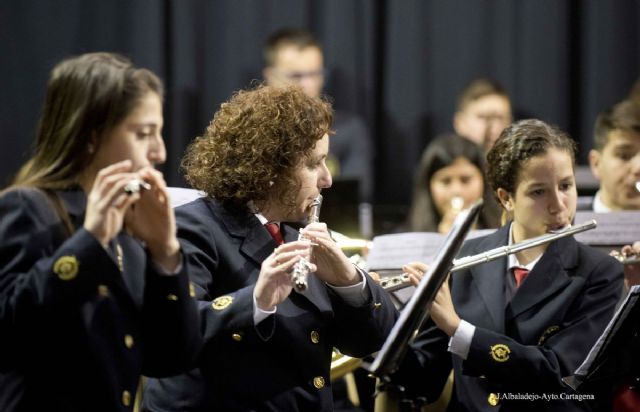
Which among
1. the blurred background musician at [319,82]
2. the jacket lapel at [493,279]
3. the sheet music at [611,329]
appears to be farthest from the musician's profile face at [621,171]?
the blurred background musician at [319,82]

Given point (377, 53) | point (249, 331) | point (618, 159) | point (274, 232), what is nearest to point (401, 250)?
point (274, 232)

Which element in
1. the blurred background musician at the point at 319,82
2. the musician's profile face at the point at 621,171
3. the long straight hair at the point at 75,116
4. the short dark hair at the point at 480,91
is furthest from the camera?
the short dark hair at the point at 480,91

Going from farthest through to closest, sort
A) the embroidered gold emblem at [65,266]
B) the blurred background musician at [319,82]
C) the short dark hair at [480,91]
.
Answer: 1. the short dark hair at [480,91]
2. the blurred background musician at [319,82]
3. the embroidered gold emblem at [65,266]

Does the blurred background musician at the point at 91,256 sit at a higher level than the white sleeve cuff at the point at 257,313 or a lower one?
higher

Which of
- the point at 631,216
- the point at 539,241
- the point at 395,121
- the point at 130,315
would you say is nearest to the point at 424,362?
the point at 539,241

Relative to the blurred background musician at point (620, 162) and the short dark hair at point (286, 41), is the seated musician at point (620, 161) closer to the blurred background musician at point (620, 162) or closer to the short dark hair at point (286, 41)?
the blurred background musician at point (620, 162)

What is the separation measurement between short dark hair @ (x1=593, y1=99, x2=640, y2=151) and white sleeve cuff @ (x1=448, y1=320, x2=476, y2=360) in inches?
55.9

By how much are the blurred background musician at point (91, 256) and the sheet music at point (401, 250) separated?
106 centimetres

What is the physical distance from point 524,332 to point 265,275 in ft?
2.97

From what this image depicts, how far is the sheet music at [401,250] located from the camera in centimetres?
311

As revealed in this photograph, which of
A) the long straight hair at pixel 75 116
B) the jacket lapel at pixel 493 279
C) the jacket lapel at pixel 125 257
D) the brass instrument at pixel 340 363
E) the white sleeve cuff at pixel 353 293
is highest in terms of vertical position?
the long straight hair at pixel 75 116

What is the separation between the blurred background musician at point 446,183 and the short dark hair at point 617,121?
1.91 feet

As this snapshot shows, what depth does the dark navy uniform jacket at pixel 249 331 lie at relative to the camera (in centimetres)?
238

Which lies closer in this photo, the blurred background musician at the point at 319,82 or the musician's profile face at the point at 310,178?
the musician's profile face at the point at 310,178
